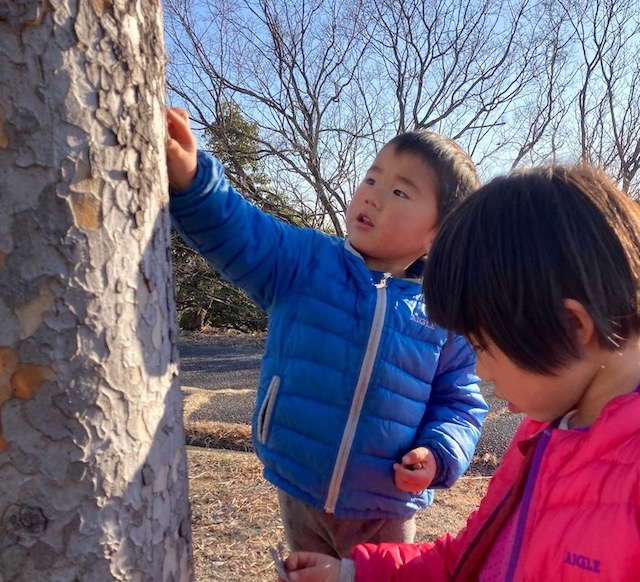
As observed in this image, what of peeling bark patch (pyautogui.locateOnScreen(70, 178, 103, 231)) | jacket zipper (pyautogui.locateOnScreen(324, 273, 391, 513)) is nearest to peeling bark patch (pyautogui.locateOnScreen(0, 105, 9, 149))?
peeling bark patch (pyautogui.locateOnScreen(70, 178, 103, 231))

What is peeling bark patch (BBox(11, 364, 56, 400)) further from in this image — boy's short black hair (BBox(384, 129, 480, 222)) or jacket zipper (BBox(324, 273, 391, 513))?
boy's short black hair (BBox(384, 129, 480, 222))

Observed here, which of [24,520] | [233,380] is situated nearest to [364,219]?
[24,520]

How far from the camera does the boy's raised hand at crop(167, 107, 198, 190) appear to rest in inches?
52.7

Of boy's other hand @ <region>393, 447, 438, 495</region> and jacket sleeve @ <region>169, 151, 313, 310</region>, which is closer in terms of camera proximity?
jacket sleeve @ <region>169, 151, 313, 310</region>

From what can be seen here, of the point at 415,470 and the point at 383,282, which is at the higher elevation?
the point at 383,282

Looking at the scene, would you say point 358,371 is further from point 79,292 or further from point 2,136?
point 2,136

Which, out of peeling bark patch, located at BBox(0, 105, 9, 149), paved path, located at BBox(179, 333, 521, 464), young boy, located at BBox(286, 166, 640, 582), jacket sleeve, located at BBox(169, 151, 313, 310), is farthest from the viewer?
paved path, located at BBox(179, 333, 521, 464)

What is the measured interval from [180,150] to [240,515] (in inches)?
109

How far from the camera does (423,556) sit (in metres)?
1.51

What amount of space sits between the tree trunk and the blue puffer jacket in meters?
0.64

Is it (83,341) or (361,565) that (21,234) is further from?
(361,565)

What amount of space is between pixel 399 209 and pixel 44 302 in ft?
3.89

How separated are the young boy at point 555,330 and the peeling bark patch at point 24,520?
2.57 feet

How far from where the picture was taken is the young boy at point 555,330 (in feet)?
3.41
